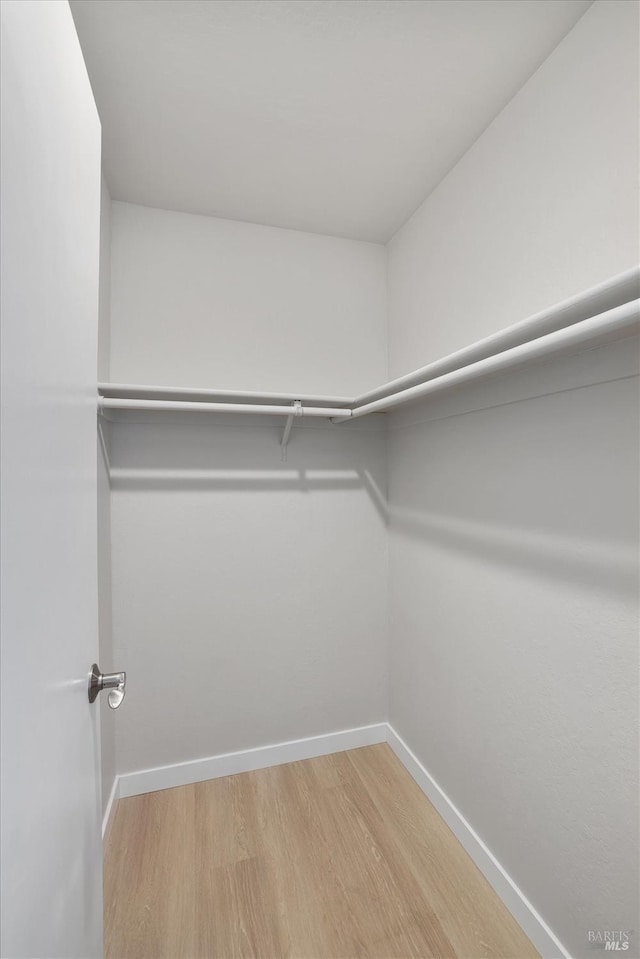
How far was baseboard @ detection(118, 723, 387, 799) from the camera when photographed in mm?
1689

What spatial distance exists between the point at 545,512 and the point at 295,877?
1405 mm

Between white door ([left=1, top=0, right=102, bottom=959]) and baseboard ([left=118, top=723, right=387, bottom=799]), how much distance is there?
1018 mm

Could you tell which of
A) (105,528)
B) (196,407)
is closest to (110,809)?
(105,528)

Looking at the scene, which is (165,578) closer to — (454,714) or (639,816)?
(454,714)

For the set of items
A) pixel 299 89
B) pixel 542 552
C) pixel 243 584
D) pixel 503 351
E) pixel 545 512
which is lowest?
pixel 243 584

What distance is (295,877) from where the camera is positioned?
1.34 meters

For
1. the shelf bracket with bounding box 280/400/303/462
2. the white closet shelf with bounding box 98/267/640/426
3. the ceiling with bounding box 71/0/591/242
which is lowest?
the shelf bracket with bounding box 280/400/303/462

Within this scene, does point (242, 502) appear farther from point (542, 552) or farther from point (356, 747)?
point (356, 747)

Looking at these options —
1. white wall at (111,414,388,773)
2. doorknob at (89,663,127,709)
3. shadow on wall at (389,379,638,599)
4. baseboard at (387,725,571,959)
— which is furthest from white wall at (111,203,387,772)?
doorknob at (89,663,127,709)

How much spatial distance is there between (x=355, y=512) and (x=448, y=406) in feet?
2.25

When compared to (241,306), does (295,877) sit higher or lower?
lower

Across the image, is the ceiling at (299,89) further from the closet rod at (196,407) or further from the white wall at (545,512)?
the closet rod at (196,407)

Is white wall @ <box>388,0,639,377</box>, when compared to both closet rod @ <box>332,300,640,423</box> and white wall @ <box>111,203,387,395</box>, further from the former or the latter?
white wall @ <box>111,203,387,395</box>

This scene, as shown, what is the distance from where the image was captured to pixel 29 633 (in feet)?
1.60
